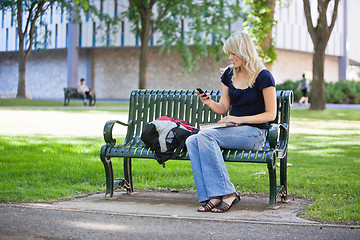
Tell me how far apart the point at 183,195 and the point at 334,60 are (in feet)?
160

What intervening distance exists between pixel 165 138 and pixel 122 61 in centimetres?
4455

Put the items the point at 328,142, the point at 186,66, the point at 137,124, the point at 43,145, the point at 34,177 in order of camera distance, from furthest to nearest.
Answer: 1. the point at 186,66
2. the point at 328,142
3. the point at 43,145
4. the point at 34,177
5. the point at 137,124

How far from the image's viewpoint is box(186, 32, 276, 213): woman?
17.3 feet

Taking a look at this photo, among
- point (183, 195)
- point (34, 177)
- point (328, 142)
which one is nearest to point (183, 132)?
point (183, 195)

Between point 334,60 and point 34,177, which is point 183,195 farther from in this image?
point 334,60

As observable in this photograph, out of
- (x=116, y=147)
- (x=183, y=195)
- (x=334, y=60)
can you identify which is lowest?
(x=183, y=195)

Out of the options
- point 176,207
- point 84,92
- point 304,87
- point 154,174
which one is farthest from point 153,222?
point 304,87

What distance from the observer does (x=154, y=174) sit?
7660 mm

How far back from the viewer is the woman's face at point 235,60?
18.4 feet

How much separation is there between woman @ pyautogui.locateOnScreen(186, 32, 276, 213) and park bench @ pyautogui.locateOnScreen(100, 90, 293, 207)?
13cm

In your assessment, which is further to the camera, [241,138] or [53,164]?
[53,164]

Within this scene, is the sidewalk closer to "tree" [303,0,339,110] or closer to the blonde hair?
the blonde hair

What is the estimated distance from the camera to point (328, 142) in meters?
12.5

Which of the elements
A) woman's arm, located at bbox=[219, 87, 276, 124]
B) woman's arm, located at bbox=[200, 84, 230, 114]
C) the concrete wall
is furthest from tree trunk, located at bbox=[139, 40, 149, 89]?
woman's arm, located at bbox=[219, 87, 276, 124]
